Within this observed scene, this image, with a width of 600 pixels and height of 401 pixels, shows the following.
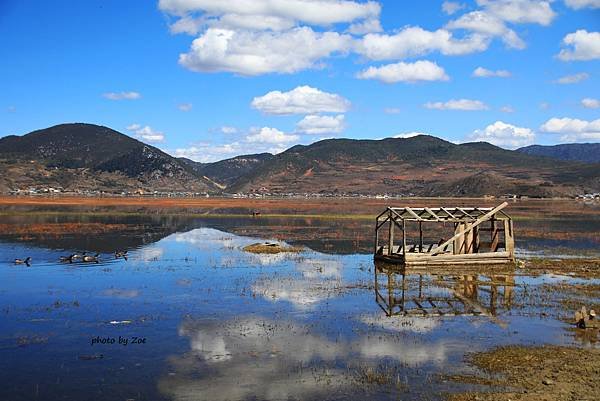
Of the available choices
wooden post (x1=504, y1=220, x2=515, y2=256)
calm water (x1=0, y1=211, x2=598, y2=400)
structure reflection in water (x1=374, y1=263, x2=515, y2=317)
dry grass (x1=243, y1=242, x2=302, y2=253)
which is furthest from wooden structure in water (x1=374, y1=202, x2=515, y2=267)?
dry grass (x1=243, y1=242, x2=302, y2=253)

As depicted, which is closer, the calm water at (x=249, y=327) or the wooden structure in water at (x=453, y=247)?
the calm water at (x=249, y=327)

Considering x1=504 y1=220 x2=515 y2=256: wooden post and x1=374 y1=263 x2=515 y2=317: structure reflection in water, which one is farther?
x1=504 y1=220 x2=515 y2=256: wooden post

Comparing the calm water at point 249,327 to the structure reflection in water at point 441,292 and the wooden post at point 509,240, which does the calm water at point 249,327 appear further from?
the wooden post at point 509,240

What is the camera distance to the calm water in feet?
47.3

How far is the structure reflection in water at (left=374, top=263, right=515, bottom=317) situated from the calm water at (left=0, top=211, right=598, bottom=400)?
101mm

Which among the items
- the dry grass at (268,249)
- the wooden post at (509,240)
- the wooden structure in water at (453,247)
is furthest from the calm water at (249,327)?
the dry grass at (268,249)

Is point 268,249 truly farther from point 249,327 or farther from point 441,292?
point 249,327

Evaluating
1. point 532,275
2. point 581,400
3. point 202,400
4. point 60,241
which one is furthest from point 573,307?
point 60,241

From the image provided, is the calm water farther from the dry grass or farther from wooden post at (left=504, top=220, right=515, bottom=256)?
the dry grass

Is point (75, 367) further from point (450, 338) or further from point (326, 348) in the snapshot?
point (450, 338)

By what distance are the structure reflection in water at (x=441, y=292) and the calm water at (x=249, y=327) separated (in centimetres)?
10

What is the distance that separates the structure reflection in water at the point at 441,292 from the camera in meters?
23.4

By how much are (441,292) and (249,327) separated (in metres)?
11.0

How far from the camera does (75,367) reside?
51.1 ft
